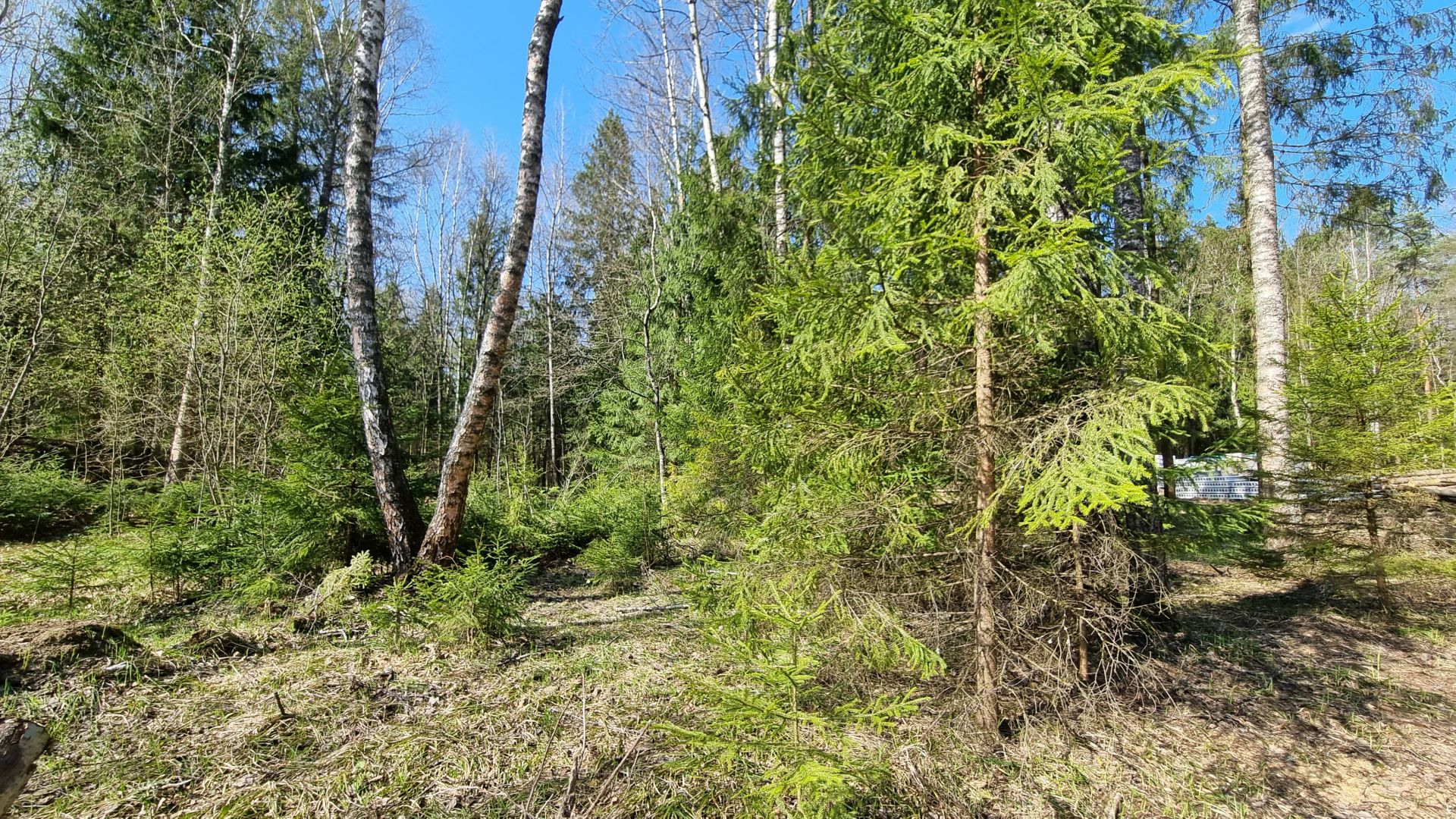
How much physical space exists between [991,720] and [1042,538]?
3.20 feet

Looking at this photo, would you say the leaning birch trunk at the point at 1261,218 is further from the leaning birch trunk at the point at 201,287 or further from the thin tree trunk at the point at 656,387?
the leaning birch trunk at the point at 201,287

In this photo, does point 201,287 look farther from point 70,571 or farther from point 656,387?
point 656,387

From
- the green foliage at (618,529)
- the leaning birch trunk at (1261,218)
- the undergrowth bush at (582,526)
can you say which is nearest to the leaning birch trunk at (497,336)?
the undergrowth bush at (582,526)


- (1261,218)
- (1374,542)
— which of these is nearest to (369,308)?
(1374,542)

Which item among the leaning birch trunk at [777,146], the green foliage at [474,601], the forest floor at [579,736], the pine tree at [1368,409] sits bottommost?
the forest floor at [579,736]

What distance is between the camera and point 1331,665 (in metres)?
3.92

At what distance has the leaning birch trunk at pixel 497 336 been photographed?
16.2 ft

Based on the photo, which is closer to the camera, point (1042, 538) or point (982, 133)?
point (982, 133)

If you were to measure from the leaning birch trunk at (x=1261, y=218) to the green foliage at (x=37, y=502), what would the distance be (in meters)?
13.6

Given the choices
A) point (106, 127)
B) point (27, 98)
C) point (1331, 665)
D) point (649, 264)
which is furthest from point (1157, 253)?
point (106, 127)

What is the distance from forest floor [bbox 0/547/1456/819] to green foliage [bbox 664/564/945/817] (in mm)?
200

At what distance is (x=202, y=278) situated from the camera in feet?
20.1

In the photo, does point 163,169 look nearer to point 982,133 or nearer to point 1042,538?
point 982,133

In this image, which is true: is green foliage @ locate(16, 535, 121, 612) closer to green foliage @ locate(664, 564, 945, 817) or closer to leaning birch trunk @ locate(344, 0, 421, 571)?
leaning birch trunk @ locate(344, 0, 421, 571)
